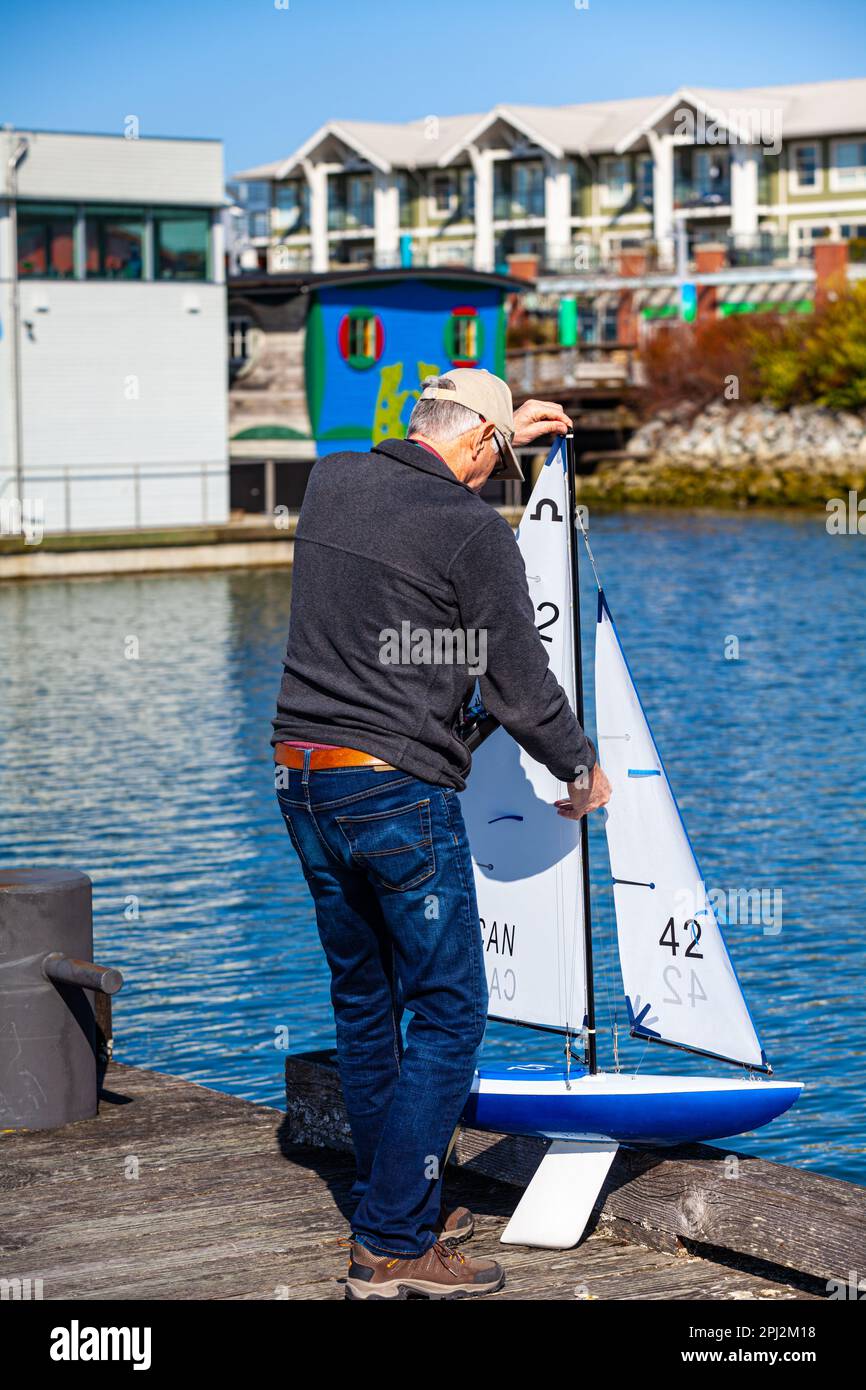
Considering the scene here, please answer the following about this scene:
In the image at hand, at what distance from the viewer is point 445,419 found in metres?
5.04

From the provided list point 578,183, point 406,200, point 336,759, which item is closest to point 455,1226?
point 336,759

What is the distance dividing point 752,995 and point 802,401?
61.2 meters

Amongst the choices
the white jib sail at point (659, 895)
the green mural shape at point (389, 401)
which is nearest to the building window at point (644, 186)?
the green mural shape at point (389, 401)

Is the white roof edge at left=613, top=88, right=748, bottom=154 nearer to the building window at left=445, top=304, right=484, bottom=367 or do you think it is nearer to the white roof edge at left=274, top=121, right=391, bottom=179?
the white roof edge at left=274, top=121, right=391, bottom=179

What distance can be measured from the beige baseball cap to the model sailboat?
1.89 feet

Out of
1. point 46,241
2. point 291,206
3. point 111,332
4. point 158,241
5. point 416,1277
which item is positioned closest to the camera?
point 416,1277

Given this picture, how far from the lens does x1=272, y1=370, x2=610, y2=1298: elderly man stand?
192 inches

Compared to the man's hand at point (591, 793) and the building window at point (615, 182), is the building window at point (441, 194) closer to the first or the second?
the building window at point (615, 182)

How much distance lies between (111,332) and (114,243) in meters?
2.20

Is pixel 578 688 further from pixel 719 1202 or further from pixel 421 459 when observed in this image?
pixel 719 1202

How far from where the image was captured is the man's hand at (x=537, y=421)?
5527 millimetres

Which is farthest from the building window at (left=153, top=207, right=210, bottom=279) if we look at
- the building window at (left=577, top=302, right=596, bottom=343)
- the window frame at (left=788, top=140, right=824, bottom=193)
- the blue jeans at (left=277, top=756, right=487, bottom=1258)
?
the window frame at (left=788, top=140, right=824, bottom=193)

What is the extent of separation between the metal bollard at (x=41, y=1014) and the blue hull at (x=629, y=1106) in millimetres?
1653

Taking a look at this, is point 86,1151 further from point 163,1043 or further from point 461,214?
point 461,214
